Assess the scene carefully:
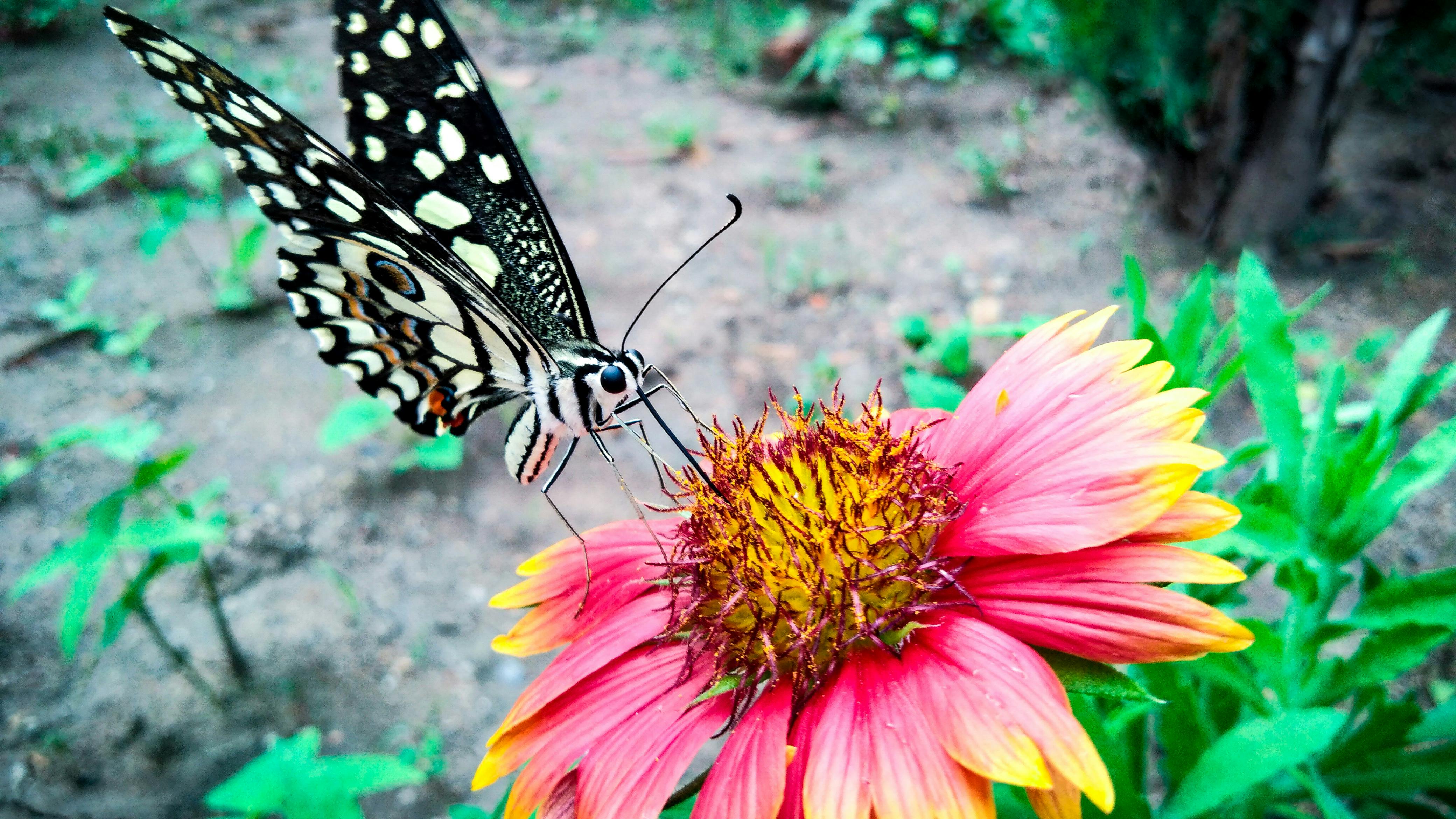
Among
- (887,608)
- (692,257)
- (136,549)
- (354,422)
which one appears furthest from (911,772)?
(354,422)

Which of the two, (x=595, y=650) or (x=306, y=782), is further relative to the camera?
(x=306, y=782)

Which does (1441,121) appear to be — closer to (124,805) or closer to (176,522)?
(176,522)

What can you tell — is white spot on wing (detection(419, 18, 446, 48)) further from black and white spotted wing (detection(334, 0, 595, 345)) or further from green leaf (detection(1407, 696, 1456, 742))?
green leaf (detection(1407, 696, 1456, 742))

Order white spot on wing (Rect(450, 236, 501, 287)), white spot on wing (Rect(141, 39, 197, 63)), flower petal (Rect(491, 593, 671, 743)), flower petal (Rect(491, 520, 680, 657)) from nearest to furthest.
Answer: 1. flower petal (Rect(491, 593, 671, 743))
2. flower petal (Rect(491, 520, 680, 657))
3. white spot on wing (Rect(141, 39, 197, 63))
4. white spot on wing (Rect(450, 236, 501, 287))

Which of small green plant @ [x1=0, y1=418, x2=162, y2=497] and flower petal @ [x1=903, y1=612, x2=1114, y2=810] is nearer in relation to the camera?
flower petal @ [x1=903, y1=612, x2=1114, y2=810]

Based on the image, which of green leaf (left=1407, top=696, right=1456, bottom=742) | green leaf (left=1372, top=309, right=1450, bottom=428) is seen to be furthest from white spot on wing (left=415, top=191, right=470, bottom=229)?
green leaf (left=1407, top=696, right=1456, bottom=742)

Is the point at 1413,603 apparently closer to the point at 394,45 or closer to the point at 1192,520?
the point at 1192,520

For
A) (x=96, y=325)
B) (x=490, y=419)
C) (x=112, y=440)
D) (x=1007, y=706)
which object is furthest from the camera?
(x=96, y=325)

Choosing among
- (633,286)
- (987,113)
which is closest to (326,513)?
(633,286)
